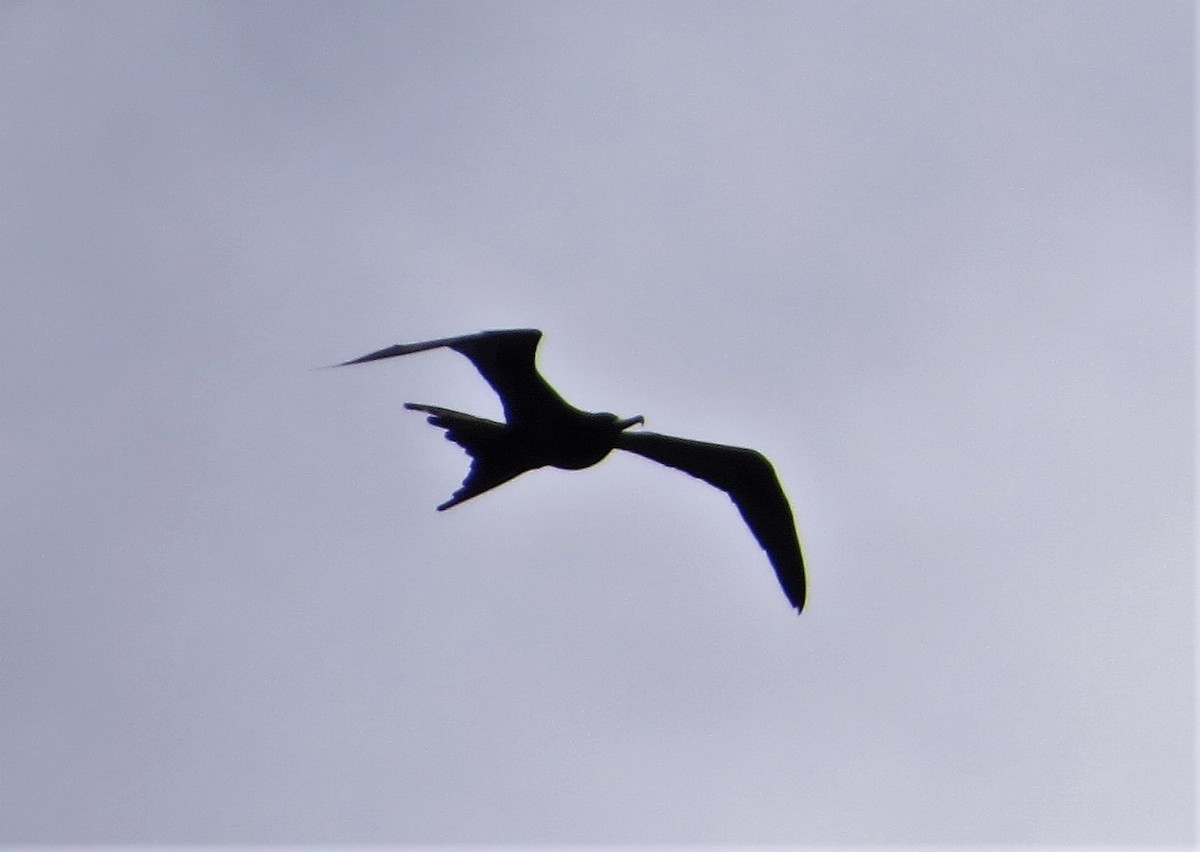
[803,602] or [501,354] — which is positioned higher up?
[501,354]

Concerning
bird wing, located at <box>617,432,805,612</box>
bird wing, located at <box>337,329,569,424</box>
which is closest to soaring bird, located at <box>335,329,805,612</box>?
bird wing, located at <box>337,329,569,424</box>

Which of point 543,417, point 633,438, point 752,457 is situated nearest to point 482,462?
point 543,417

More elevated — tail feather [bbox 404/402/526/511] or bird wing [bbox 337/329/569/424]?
bird wing [bbox 337/329/569/424]

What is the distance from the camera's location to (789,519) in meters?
10.4

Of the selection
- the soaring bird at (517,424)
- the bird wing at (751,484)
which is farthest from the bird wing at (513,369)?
the bird wing at (751,484)

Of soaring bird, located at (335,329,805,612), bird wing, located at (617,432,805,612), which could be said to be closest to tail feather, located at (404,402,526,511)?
soaring bird, located at (335,329,805,612)

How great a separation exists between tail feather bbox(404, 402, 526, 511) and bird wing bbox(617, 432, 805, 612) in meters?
1.22

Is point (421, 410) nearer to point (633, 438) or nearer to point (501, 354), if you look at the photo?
point (501, 354)

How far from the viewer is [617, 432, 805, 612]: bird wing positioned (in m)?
10.1

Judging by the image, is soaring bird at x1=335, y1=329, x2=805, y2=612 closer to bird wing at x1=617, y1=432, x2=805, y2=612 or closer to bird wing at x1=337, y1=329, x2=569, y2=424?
bird wing at x1=337, y1=329, x2=569, y2=424

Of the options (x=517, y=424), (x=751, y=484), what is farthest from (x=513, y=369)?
(x=751, y=484)

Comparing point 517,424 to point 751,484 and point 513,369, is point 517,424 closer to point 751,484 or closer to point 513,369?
point 513,369

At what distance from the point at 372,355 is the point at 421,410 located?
4.10ft

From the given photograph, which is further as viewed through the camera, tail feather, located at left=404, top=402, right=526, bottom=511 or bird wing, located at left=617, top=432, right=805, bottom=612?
bird wing, located at left=617, top=432, right=805, bottom=612
